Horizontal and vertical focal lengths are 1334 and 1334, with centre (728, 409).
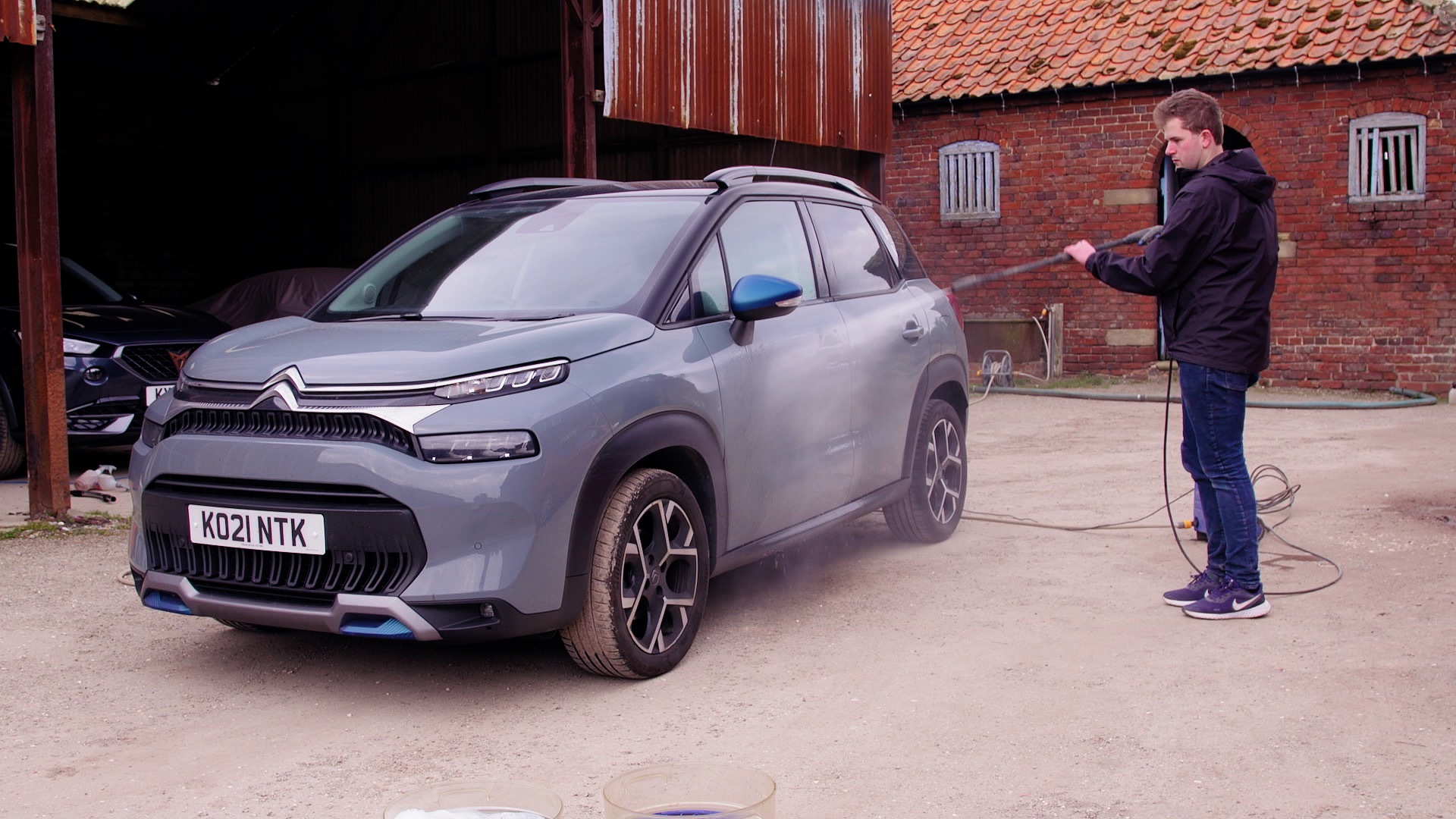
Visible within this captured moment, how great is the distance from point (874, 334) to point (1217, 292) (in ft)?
4.88

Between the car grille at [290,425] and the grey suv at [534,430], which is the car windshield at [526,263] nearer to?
the grey suv at [534,430]

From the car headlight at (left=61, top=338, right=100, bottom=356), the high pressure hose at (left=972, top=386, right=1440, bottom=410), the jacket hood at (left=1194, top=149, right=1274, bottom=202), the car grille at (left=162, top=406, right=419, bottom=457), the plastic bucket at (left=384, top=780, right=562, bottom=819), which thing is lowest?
the high pressure hose at (left=972, top=386, right=1440, bottom=410)

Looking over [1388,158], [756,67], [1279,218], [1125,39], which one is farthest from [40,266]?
[1125,39]

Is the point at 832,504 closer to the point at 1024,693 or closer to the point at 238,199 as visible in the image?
the point at 1024,693

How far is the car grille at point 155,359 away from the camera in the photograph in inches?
361

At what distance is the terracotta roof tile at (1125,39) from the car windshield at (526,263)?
513 inches

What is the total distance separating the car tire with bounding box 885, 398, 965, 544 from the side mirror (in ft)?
5.56

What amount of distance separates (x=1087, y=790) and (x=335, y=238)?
18.7 meters

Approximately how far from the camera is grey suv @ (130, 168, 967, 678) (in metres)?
4.00

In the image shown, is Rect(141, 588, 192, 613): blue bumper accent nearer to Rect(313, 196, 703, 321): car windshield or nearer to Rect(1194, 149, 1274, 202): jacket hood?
Rect(313, 196, 703, 321): car windshield

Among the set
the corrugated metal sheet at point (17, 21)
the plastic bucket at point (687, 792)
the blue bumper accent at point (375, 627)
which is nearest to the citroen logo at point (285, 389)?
the blue bumper accent at point (375, 627)

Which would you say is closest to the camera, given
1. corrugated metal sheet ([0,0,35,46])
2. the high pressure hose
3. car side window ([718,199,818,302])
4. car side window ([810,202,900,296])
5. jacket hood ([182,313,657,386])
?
jacket hood ([182,313,657,386])

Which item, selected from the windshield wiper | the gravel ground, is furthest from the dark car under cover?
the windshield wiper

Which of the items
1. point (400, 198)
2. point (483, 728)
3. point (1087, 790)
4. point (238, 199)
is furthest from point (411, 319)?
point (238, 199)
